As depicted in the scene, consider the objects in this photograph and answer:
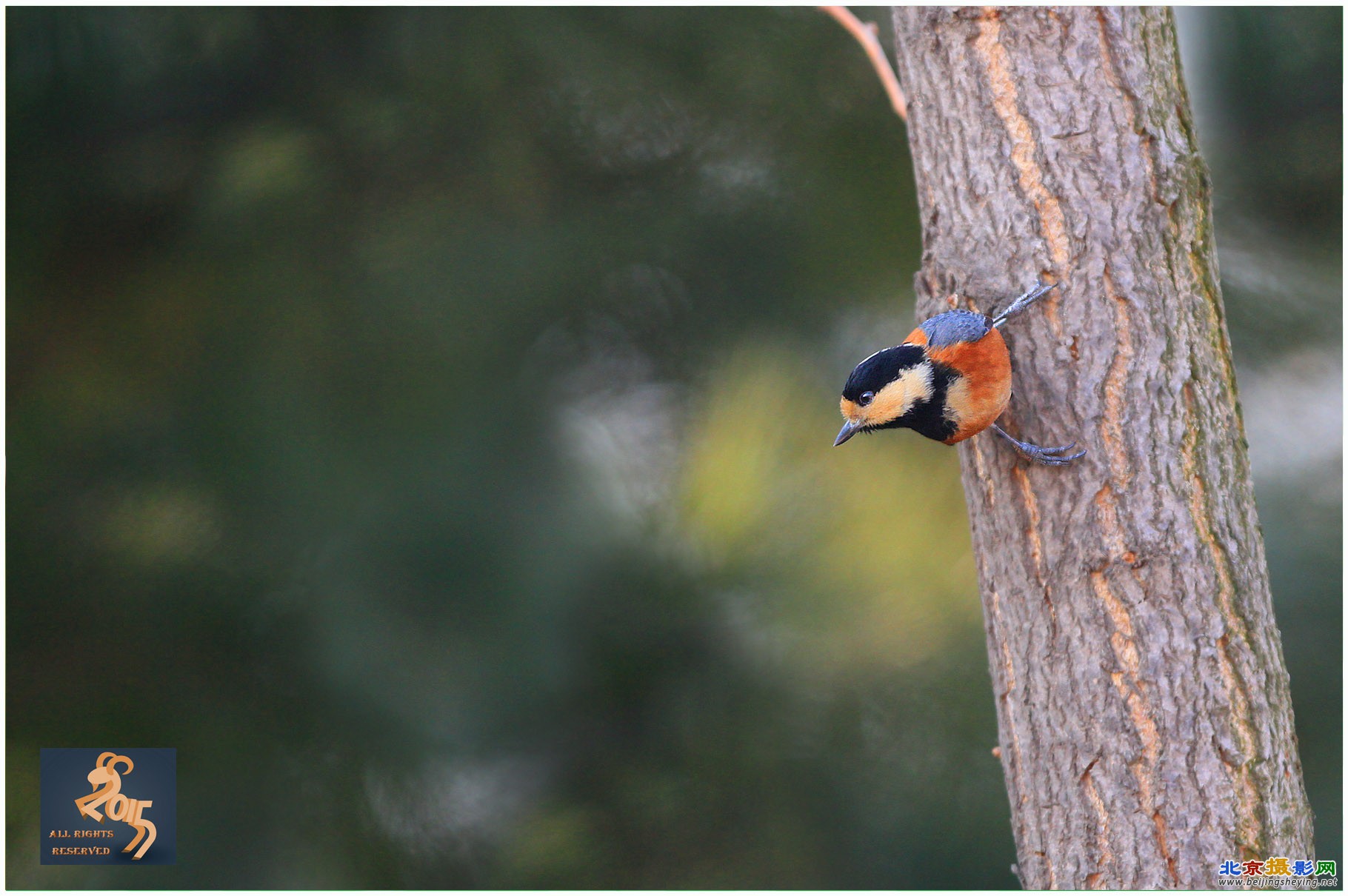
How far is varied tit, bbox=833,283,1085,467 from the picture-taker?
27.9 inches

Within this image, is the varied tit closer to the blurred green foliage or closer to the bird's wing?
the bird's wing

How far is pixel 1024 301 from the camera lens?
2.40 feet

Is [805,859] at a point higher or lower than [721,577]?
lower

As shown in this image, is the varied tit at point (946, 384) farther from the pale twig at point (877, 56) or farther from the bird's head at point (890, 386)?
the pale twig at point (877, 56)

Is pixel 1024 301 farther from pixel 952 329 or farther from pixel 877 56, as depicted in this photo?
pixel 877 56

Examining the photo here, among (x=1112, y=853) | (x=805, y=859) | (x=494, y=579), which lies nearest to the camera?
(x=1112, y=853)

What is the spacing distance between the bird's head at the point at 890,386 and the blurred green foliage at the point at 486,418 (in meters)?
0.72

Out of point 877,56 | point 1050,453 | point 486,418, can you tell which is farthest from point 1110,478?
point 486,418

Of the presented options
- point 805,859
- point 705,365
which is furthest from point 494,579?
point 805,859

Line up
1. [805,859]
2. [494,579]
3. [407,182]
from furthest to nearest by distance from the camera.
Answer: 1. [805,859]
2. [407,182]
3. [494,579]

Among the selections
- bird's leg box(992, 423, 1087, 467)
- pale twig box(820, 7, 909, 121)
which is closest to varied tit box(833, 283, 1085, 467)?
bird's leg box(992, 423, 1087, 467)

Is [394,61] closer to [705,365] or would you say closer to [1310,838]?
[705,365]

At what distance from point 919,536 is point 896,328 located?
340 millimetres

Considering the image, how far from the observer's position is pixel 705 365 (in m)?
1.56
